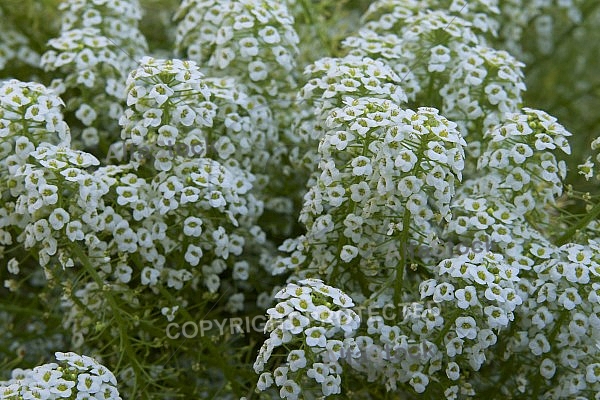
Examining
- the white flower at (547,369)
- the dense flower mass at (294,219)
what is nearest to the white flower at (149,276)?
the dense flower mass at (294,219)

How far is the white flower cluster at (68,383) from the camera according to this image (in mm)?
2098

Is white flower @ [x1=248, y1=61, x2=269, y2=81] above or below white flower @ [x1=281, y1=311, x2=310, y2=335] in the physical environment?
above

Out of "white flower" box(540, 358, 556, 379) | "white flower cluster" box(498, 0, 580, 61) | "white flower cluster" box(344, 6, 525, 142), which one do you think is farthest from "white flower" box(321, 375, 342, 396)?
"white flower cluster" box(498, 0, 580, 61)

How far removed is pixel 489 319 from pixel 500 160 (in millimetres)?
527

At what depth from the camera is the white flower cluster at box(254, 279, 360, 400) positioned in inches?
79.5

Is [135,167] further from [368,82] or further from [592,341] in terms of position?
[592,341]

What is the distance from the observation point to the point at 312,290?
2.11 meters

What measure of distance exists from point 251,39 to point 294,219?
0.70 meters

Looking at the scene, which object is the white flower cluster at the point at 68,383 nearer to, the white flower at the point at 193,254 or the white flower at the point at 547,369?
the white flower at the point at 193,254

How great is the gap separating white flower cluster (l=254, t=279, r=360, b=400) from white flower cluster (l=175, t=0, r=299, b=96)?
987mm

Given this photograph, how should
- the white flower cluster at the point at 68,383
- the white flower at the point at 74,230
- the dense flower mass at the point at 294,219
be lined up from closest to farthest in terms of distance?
the white flower cluster at the point at 68,383, the dense flower mass at the point at 294,219, the white flower at the point at 74,230

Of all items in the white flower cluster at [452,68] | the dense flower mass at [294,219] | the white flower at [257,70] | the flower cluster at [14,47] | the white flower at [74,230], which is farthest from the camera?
the flower cluster at [14,47]

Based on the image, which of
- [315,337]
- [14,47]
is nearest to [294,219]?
[315,337]

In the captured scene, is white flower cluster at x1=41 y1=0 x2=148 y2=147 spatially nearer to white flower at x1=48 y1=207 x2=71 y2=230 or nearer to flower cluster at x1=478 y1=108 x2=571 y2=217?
white flower at x1=48 y1=207 x2=71 y2=230
